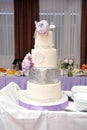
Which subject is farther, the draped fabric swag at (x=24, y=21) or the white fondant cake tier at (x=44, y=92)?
the draped fabric swag at (x=24, y=21)

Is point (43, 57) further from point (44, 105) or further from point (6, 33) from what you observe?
point (6, 33)

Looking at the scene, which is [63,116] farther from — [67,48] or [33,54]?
[67,48]

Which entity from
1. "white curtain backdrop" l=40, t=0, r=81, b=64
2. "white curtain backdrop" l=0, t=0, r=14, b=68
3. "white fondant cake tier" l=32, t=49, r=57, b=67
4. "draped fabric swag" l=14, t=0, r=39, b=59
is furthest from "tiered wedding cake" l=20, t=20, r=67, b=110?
"white curtain backdrop" l=0, t=0, r=14, b=68

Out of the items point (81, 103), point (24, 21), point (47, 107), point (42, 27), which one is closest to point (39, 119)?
point (47, 107)

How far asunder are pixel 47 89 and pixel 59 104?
105mm

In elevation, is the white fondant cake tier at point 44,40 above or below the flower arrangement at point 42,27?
below

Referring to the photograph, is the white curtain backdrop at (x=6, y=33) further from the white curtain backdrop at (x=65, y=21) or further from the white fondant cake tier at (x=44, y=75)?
the white fondant cake tier at (x=44, y=75)

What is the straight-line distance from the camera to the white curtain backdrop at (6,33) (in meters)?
4.43

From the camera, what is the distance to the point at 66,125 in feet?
3.17

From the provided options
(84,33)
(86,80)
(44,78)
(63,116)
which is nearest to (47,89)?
(44,78)

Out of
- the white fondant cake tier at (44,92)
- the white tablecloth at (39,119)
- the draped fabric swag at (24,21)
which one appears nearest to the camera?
the white tablecloth at (39,119)

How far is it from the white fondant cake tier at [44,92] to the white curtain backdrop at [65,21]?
10.6 feet

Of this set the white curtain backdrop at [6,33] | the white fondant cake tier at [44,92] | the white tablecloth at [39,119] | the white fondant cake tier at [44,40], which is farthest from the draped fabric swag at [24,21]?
the white tablecloth at [39,119]

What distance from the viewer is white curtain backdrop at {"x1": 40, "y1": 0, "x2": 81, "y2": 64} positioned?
A: 4375 mm
